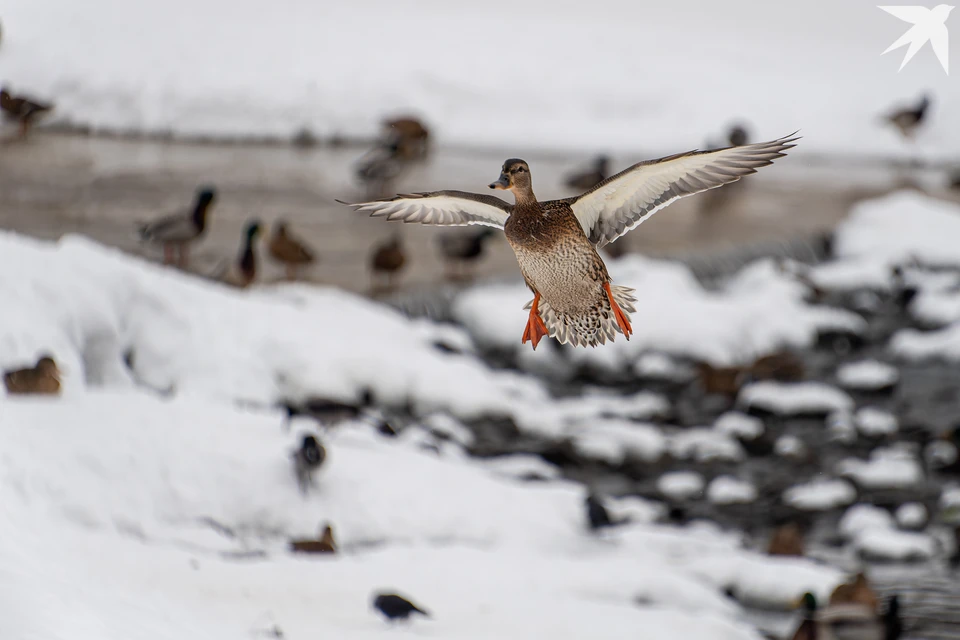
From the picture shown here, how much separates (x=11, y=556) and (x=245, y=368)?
15.0 feet

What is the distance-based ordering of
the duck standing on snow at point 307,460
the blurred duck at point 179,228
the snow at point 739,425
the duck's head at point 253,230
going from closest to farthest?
the duck standing on snow at point 307,460 → the blurred duck at point 179,228 → the duck's head at point 253,230 → the snow at point 739,425

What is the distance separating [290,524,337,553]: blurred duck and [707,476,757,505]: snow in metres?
3.86

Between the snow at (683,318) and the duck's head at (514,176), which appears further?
the snow at (683,318)

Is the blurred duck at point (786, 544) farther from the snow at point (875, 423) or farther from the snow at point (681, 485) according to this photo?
the snow at point (875, 423)

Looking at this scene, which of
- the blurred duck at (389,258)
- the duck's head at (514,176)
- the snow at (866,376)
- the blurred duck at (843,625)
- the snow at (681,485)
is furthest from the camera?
the blurred duck at (389,258)

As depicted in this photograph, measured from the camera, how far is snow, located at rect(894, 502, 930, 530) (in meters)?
10.3

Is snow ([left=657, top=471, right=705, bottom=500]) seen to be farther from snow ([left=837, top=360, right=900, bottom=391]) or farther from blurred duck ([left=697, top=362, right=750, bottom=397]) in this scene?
snow ([left=837, top=360, right=900, bottom=391])

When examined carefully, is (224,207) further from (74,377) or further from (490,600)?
(490,600)

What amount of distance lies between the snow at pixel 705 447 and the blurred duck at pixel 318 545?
4.10 m

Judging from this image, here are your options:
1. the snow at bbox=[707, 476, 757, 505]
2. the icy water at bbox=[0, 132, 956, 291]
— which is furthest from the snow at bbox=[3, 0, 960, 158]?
the snow at bbox=[707, 476, 757, 505]

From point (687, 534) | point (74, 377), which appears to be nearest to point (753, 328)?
point (687, 534)

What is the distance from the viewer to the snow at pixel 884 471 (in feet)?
36.0

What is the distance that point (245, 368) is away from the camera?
37.2ft

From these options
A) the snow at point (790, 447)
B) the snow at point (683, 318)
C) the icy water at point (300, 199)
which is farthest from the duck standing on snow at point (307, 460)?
the snow at point (790, 447)
